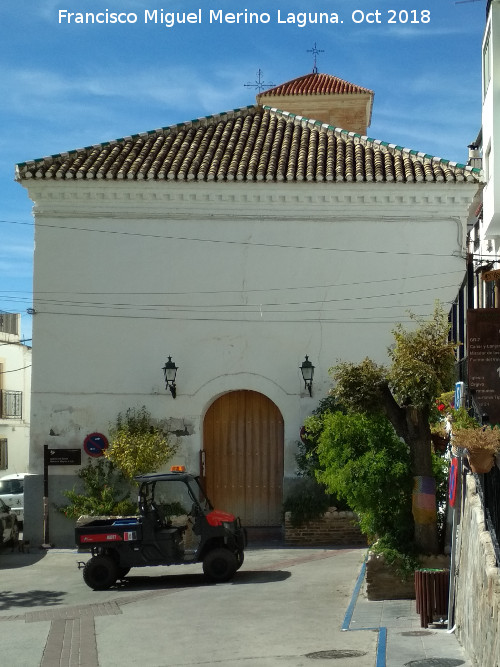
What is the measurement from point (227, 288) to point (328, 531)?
537 centimetres

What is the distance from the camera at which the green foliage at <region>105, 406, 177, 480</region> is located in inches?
783

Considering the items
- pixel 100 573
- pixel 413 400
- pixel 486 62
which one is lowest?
pixel 100 573

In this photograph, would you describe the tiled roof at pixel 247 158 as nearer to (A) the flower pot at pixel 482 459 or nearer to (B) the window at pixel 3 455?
(A) the flower pot at pixel 482 459

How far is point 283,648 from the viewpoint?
11141 millimetres

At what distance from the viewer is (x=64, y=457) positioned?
67.7ft

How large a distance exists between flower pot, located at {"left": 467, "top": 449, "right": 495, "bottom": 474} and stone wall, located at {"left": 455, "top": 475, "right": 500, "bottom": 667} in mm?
334

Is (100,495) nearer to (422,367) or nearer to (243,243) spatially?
(243,243)

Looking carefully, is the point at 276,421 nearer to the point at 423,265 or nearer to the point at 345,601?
the point at 423,265

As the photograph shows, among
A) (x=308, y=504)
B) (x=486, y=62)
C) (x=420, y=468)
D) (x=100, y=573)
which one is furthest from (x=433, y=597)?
(x=486, y=62)

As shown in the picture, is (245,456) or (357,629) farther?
(245,456)

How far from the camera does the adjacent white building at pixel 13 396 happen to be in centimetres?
3891

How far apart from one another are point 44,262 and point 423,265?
312 inches

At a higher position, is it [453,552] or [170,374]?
[170,374]

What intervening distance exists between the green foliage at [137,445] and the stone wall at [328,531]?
112 inches
